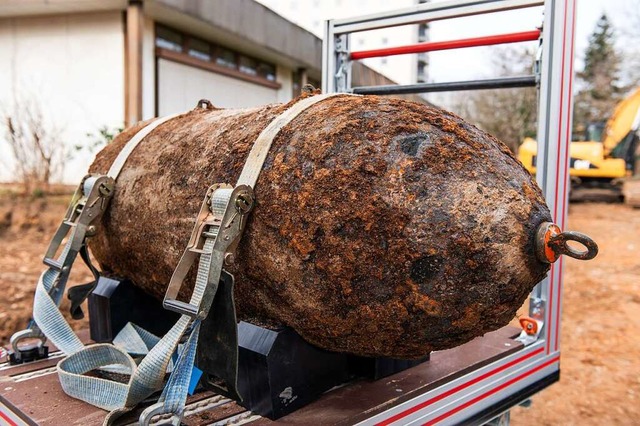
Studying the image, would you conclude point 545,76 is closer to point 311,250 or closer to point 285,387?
point 311,250

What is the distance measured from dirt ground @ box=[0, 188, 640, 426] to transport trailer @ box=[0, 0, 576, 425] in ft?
4.85

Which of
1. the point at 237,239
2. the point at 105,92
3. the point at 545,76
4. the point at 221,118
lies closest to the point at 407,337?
the point at 237,239

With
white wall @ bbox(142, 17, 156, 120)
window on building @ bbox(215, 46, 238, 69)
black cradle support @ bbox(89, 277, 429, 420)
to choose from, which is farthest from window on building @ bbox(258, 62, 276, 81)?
black cradle support @ bbox(89, 277, 429, 420)

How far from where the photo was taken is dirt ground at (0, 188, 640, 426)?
11.6 feet

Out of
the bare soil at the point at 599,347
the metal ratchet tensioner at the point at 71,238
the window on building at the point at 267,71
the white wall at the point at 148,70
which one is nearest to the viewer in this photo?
the metal ratchet tensioner at the point at 71,238

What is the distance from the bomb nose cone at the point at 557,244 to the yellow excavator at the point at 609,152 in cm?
1005

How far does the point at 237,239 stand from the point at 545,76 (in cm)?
163

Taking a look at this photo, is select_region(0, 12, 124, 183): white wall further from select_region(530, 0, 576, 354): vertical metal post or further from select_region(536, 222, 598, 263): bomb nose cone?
select_region(536, 222, 598, 263): bomb nose cone

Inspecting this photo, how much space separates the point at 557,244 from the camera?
134cm

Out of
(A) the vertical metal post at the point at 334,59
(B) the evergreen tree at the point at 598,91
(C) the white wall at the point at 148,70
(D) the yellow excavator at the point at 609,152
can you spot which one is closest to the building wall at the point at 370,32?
(B) the evergreen tree at the point at 598,91

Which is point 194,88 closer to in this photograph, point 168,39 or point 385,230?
point 168,39

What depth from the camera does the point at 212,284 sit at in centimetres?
136

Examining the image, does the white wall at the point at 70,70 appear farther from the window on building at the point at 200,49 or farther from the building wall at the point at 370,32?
the building wall at the point at 370,32

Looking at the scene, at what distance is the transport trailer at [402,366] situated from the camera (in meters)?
1.50
